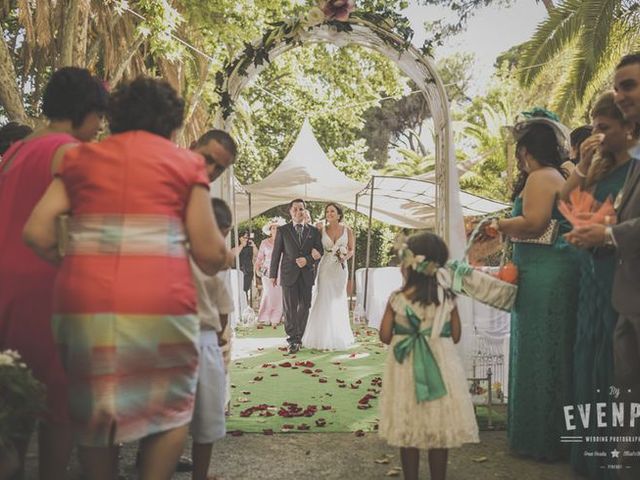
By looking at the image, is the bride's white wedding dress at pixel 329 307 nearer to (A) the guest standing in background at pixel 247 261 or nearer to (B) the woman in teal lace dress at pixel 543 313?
(B) the woman in teal lace dress at pixel 543 313

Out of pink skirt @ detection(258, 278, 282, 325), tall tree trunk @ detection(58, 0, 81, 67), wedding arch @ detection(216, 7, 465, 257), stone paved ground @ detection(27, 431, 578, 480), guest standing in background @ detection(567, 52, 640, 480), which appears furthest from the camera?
pink skirt @ detection(258, 278, 282, 325)

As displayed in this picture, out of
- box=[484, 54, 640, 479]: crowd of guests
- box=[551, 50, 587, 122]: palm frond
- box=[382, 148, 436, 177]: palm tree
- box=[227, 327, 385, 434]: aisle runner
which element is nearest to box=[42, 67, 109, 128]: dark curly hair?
box=[484, 54, 640, 479]: crowd of guests

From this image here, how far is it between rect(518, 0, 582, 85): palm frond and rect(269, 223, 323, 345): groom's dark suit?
580 centimetres

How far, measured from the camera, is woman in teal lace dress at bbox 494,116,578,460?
176 inches

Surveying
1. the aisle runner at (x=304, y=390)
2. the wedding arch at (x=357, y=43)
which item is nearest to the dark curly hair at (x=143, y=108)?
the aisle runner at (x=304, y=390)

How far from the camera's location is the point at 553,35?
44.4ft

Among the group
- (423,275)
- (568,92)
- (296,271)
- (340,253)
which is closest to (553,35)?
(568,92)

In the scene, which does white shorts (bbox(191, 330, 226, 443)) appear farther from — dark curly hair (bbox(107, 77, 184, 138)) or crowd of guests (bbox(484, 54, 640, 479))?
crowd of guests (bbox(484, 54, 640, 479))

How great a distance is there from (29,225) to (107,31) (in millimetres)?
11364

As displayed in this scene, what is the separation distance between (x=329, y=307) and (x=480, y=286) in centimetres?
641

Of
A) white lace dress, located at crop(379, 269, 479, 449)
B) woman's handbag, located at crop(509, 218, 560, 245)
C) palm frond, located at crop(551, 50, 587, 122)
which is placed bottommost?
white lace dress, located at crop(379, 269, 479, 449)

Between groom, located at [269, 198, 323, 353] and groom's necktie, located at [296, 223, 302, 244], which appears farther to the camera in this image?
groom's necktie, located at [296, 223, 302, 244]

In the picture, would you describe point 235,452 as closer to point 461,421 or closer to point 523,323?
point 461,421

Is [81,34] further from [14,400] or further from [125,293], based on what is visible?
[125,293]
